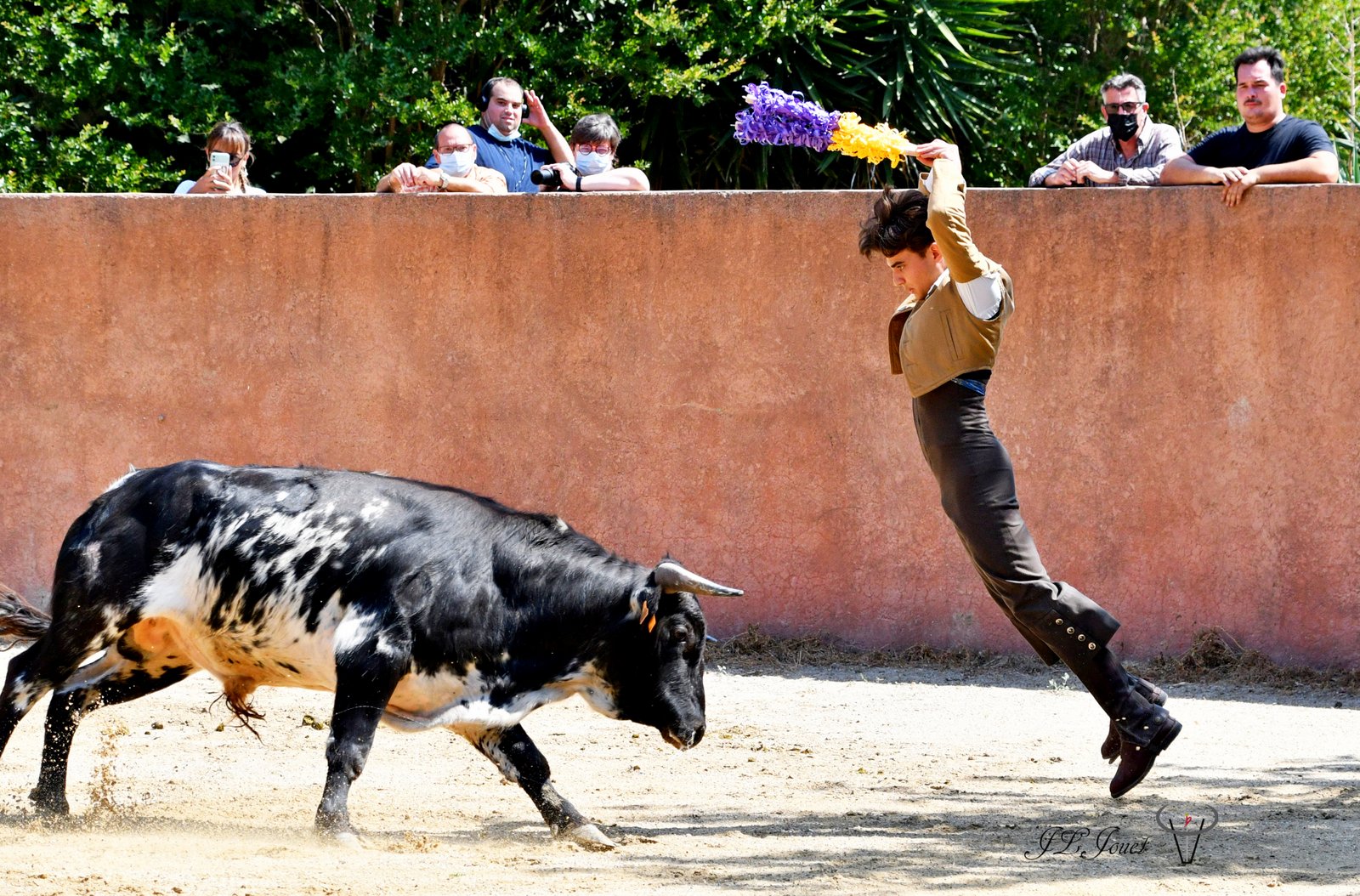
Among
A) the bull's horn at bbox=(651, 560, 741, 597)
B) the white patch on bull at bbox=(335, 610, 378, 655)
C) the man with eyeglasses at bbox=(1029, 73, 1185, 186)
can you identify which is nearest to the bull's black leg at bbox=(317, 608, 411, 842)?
the white patch on bull at bbox=(335, 610, 378, 655)

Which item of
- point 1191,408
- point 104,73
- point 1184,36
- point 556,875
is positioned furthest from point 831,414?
point 1184,36

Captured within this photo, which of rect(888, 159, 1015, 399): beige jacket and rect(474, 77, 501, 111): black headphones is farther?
rect(474, 77, 501, 111): black headphones

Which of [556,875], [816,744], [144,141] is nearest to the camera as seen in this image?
[556,875]

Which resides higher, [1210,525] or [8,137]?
[8,137]

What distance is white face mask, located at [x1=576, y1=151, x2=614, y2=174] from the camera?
366 inches

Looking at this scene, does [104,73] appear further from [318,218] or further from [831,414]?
[831,414]

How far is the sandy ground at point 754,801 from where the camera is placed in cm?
475

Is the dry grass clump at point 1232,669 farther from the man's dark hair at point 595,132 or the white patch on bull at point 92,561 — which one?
the white patch on bull at point 92,561

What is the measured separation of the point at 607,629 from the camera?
17.6 feet

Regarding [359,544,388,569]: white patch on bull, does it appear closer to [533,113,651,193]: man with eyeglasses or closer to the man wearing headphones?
[533,113,651,193]: man with eyeglasses

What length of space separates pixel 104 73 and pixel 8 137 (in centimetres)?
88

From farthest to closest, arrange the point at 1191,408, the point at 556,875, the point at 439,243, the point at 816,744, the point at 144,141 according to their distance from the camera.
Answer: the point at 144,141 → the point at 439,243 → the point at 1191,408 → the point at 816,744 → the point at 556,875

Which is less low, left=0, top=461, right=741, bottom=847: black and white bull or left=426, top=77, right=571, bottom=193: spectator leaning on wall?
left=426, top=77, right=571, bottom=193: spectator leaning on wall

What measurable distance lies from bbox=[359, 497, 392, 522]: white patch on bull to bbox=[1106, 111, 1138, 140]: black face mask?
5.08 m
